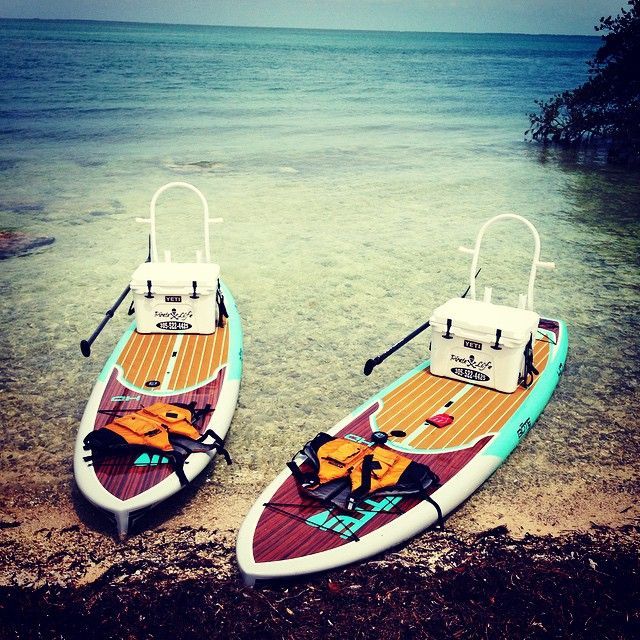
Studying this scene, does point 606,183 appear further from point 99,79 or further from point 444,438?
point 99,79

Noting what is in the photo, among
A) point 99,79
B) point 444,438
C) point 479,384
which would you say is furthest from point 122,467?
point 99,79

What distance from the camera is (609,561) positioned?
4961 millimetres

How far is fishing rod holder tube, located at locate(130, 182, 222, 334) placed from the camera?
7.24 metres

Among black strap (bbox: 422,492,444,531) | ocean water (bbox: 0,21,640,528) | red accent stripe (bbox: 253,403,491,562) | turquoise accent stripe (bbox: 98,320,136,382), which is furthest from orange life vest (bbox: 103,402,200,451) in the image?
black strap (bbox: 422,492,444,531)

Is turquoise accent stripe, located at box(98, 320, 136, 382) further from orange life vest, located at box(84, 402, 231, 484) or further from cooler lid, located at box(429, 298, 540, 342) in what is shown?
cooler lid, located at box(429, 298, 540, 342)

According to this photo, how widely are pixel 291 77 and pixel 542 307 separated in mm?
51630

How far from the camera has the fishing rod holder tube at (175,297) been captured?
7.24 m

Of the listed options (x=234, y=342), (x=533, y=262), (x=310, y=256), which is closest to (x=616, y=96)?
(x=310, y=256)

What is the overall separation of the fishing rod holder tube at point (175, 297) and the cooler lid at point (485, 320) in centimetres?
249

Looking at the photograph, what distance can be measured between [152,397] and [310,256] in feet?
19.9

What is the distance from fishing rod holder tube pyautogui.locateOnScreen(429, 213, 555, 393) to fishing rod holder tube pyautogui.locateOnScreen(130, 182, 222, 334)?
8.19ft

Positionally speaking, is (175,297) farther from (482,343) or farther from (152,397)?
(482,343)

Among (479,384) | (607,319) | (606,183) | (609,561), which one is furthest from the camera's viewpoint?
(606,183)

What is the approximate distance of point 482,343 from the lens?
252 inches
